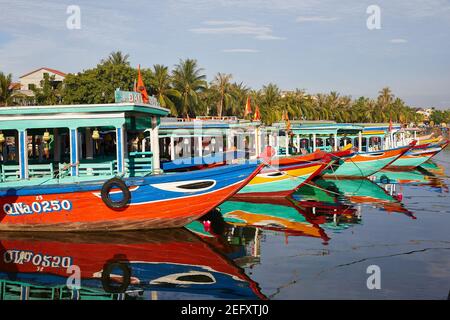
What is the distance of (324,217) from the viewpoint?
18.2 metres

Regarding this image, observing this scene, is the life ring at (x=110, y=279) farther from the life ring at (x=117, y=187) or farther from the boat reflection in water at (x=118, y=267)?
the life ring at (x=117, y=187)

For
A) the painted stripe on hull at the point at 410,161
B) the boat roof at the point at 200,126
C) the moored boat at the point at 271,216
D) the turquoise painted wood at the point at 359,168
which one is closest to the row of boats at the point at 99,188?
the moored boat at the point at 271,216

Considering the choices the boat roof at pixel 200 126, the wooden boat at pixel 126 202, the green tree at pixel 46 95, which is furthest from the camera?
the green tree at pixel 46 95

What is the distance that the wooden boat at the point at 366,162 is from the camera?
2995 centimetres

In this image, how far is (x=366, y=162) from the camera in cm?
3036

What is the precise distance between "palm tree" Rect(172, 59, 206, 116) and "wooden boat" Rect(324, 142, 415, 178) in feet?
61.8

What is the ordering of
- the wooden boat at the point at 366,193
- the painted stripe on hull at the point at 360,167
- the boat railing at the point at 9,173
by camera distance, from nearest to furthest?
the boat railing at the point at 9,173 → the wooden boat at the point at 366,193 → the painted stripe on hull at the point at 360,167

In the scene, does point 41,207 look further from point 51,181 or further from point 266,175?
point 266,175

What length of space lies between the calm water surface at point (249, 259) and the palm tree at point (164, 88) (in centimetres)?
2604

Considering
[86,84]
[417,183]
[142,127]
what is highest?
[86,84]
